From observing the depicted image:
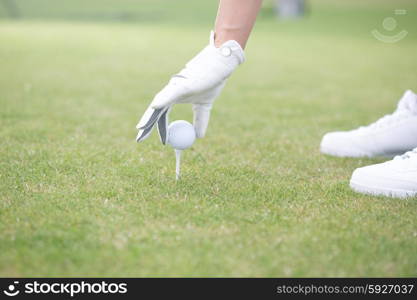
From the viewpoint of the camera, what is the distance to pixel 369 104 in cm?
572

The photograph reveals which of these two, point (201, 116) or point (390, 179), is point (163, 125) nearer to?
point (201, 116)

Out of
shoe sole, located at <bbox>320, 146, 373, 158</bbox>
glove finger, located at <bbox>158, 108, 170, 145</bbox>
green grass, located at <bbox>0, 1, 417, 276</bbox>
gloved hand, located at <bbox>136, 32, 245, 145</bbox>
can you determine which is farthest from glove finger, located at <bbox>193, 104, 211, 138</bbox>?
shoe sole, located at <bbox>320, 146, 373, 158</bbox>

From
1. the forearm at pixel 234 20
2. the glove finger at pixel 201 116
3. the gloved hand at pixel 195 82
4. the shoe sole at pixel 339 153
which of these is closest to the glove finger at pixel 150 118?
the gloved hand at pixel 195 82

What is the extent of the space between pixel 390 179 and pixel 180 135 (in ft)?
3.53

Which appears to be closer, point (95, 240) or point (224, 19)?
point (95, 240)

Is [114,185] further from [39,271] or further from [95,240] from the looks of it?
[39,271]

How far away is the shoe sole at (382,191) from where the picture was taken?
107 inches

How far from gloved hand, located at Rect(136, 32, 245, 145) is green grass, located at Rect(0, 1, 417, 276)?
1.16ft

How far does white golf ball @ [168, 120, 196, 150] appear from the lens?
2637 mm

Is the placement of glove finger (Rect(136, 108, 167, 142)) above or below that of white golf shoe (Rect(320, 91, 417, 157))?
above

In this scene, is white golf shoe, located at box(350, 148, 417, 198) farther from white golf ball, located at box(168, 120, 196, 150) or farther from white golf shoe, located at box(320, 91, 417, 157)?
white golf ball, located at box(168, 120, 196, 150)

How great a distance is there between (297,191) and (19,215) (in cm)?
134

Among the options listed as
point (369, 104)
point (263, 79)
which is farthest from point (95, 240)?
point (263, 79)

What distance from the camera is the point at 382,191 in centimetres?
275
